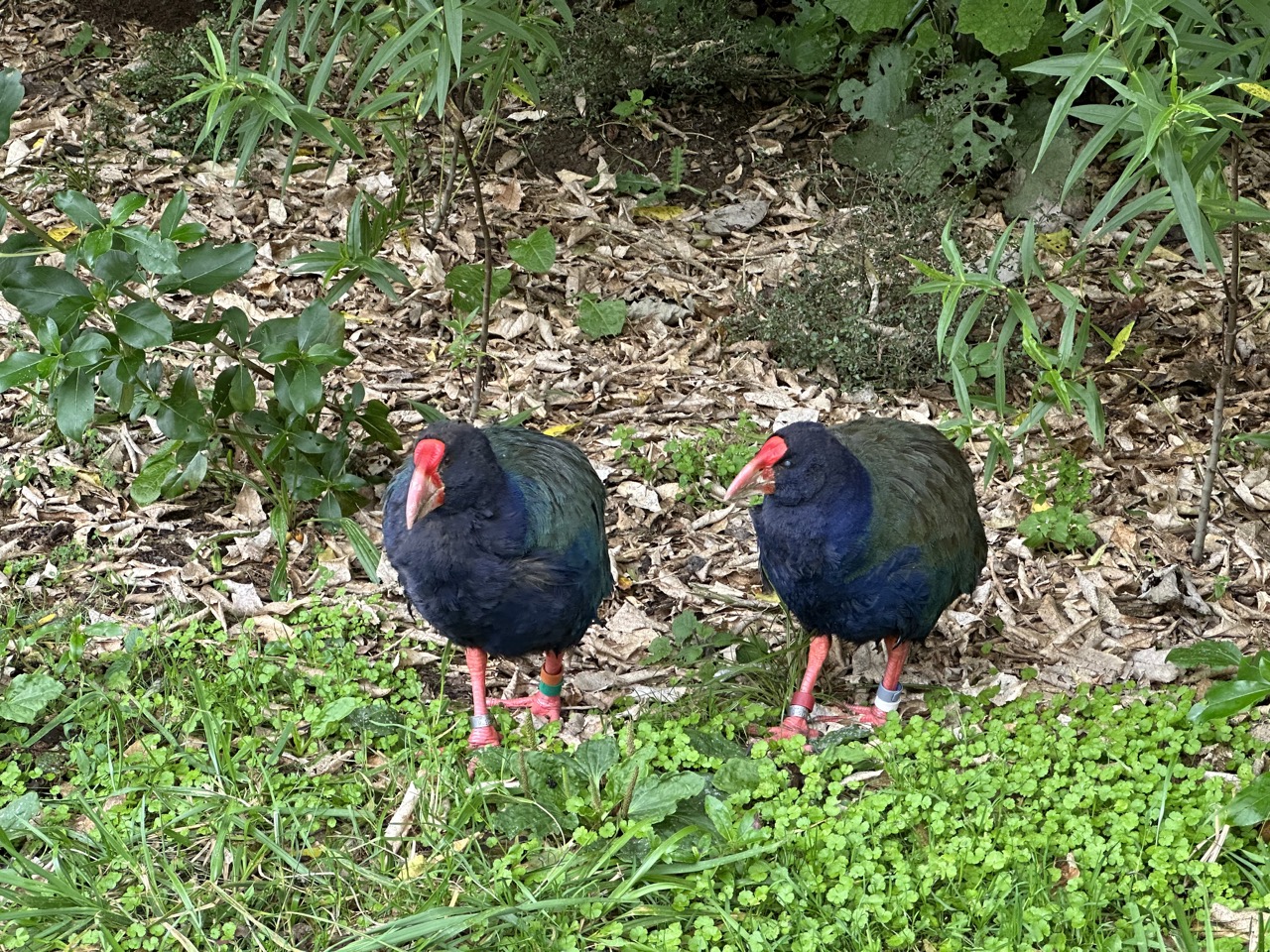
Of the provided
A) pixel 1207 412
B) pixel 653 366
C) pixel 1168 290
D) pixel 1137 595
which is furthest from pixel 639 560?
pixel 1168 290

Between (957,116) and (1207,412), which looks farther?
(957,116)

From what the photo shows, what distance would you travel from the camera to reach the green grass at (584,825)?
11.6ft

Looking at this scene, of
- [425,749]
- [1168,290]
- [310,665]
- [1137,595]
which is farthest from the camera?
[1168,290]

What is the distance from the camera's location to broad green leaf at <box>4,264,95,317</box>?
168 inches

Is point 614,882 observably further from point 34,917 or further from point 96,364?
point 96,364

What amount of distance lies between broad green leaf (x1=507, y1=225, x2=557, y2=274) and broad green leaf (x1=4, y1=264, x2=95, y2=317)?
86.8 inches

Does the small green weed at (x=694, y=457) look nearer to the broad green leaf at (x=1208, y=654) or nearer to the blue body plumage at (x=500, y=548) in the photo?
the blue body plumage at (x=500, y=548)

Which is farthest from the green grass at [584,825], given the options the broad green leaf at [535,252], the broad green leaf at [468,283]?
the broad green leaf at [535,252]

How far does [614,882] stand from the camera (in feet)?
12.1

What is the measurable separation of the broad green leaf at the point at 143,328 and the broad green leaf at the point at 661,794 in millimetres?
2056

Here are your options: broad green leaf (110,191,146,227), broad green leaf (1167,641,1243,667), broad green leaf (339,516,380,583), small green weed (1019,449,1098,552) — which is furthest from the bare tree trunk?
broad green leaf (110,191,146,227)

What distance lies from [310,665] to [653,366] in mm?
2377

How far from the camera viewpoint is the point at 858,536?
14.2 feet

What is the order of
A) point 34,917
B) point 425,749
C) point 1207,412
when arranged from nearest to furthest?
1. point 34,917
2. point 425,749
3. point 1207,412
